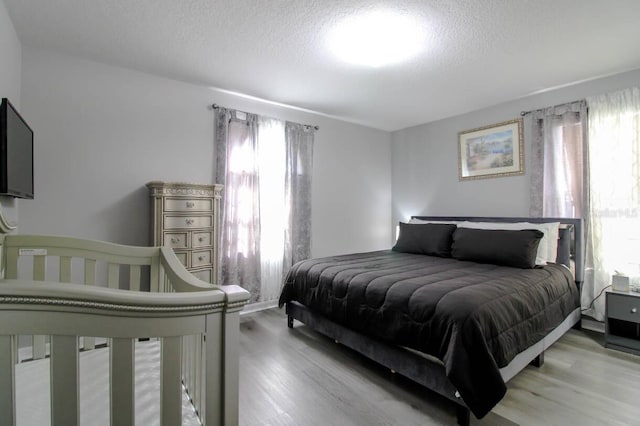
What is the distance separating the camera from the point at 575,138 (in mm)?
3082

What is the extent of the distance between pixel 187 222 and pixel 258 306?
1.42 metres

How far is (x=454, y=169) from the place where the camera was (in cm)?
415

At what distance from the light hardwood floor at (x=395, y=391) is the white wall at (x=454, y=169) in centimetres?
173

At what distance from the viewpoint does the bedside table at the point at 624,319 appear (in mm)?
2436

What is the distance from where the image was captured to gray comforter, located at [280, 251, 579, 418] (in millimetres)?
1562

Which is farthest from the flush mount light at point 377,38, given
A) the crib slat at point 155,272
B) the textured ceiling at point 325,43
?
the crib slat at point 155,272

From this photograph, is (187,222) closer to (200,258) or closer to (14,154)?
(200,258)

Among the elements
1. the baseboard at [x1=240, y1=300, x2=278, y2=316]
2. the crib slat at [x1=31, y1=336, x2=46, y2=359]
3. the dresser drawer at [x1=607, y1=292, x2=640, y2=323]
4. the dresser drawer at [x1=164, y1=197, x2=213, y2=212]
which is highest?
the dresser drawer at [x1=164, y1=197, x2=213, y2=212]

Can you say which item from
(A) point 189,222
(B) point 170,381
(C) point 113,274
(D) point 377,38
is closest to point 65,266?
(C) point 113,274

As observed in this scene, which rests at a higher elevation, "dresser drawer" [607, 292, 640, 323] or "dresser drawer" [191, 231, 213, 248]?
"dresser drawer" [191, 231, 213, 248]

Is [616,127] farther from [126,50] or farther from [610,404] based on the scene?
[126,50]

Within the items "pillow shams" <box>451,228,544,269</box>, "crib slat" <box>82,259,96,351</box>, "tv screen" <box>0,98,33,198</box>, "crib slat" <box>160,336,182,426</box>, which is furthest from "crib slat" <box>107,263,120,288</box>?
"pillow shams" <box>451,228,544,269</box>

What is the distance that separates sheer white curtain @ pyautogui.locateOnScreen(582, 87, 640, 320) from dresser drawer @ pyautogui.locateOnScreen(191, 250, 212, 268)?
3.65 metres

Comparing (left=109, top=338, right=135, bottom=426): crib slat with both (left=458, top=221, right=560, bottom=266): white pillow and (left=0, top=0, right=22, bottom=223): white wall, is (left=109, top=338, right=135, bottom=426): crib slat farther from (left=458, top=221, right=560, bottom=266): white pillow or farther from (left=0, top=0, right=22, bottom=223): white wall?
(left=458, top=221, right=560, bottom=266): white pillow
